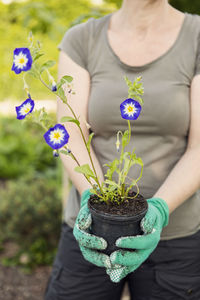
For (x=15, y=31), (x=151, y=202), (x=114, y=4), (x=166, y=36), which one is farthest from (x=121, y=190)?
(x=15, y=31)

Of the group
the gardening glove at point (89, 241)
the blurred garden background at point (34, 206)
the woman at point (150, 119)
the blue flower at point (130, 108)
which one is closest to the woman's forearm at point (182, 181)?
the woman at point (150, 119)

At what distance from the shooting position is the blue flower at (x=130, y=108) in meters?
1.04

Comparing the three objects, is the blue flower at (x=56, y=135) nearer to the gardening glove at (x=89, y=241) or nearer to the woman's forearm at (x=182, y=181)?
the gardening glove at (x=89, y=241)

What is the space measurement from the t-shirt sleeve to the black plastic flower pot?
1.93 ft

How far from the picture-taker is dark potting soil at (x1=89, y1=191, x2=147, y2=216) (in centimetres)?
111

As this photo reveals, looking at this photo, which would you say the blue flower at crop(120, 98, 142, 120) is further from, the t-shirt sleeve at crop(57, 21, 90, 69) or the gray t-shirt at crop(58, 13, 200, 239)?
the t-shirt sleeve at crop(57, 21, 90, 69)

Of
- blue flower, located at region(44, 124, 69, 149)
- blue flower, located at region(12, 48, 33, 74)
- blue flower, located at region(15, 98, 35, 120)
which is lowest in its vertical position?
blue flower, located at region(44, 124, 69, 149)

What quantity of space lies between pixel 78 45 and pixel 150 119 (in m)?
0.41

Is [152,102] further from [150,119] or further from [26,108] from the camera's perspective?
[26,108]

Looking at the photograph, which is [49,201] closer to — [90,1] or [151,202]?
[90,1]

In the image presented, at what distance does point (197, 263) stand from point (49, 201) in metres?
1.82

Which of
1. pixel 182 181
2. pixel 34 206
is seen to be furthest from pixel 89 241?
pixel 34 206

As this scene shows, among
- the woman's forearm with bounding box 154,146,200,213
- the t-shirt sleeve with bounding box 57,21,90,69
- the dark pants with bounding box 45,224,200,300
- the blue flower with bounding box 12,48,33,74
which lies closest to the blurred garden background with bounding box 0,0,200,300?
the t-shirt sleeve with bounding box 57,21,90,69

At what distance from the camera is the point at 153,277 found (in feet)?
4.72
